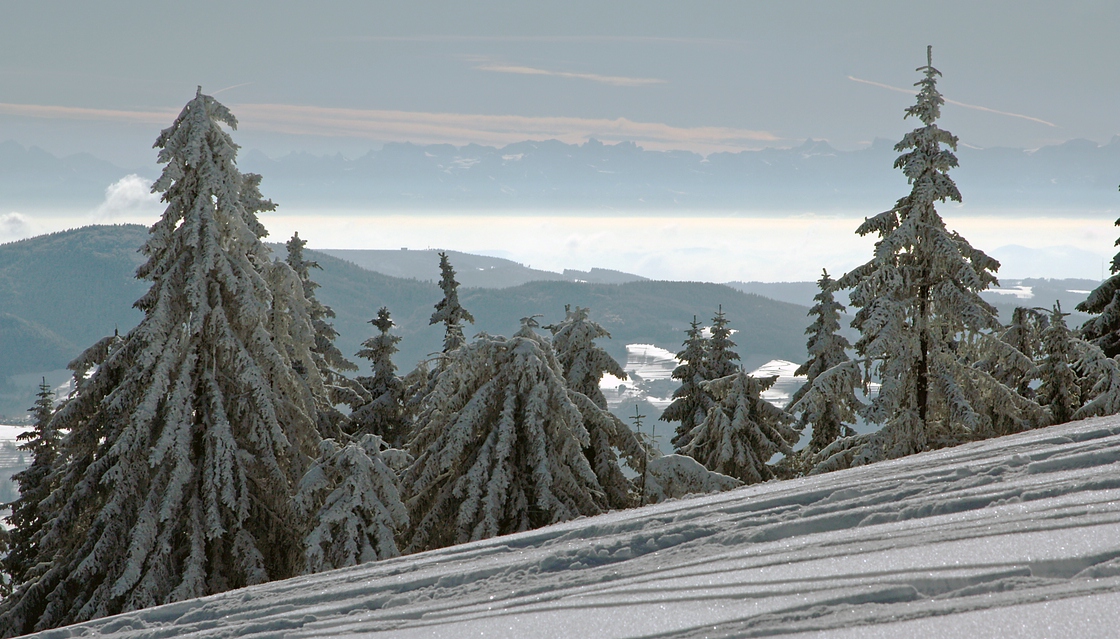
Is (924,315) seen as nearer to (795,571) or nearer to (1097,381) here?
(1097,381)

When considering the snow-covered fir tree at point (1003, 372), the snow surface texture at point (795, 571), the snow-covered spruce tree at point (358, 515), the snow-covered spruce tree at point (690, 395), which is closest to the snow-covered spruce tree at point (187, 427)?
the snow-covered spruce tree at point (358, 515)

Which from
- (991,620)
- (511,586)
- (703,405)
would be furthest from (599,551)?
(703,405)

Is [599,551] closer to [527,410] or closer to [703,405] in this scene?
[527,410]

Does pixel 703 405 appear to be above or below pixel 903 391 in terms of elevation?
below

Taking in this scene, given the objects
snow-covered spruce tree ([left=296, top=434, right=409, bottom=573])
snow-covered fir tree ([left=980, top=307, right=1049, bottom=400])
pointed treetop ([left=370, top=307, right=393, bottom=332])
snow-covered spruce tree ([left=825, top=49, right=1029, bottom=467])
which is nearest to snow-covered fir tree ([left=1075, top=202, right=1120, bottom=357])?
snow-covered fir tree ([left=980, top=307, right=1049, bottom=400])

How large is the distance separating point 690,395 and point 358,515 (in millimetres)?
17499

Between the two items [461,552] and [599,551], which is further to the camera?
[461,552]

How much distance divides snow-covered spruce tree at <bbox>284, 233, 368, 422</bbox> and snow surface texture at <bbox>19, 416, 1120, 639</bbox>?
18327 millimetres

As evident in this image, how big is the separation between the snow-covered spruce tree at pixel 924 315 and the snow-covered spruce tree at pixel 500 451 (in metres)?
4.89

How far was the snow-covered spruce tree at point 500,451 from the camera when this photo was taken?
11.8m

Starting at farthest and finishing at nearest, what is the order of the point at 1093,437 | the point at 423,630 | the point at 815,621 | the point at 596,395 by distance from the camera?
the point at 596,395
the point at 1093,437
the point at 423,630
the point at 815,621

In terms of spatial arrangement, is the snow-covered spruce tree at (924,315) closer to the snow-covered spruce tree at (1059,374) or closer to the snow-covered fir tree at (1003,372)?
the snow-covered fir tree at (1003,372)

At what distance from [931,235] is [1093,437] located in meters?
9.79

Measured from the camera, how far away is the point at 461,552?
183 inches
